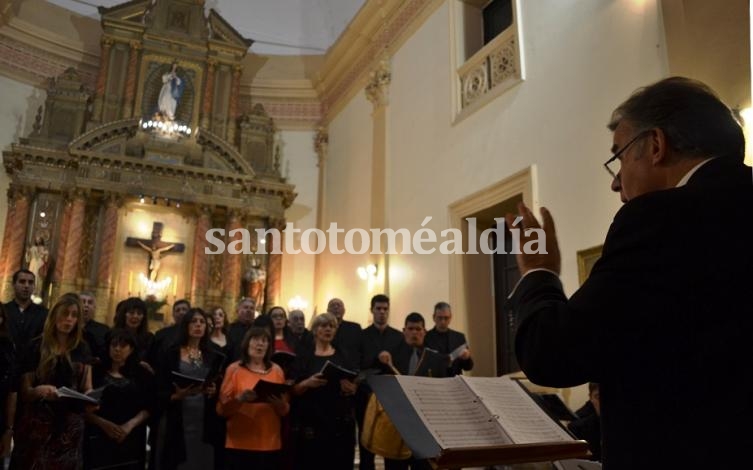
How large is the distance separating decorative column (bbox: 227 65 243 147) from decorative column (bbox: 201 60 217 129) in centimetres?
45

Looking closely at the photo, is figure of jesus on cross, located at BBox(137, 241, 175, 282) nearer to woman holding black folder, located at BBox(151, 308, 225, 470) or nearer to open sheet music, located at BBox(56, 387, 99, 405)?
woman holding black folder, located at BBox(151, 308, 225, 470)

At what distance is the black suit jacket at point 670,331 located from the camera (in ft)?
3.55

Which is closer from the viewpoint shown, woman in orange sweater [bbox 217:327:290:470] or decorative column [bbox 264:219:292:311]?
woman in orange sweater [bbox 217:327:290:470]

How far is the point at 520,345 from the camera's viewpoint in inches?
50.3

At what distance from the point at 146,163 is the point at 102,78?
7.84ft

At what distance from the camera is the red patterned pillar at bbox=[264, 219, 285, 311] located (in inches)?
517

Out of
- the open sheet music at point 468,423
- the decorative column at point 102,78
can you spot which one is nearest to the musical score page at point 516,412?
the open sheet music at point 468,423

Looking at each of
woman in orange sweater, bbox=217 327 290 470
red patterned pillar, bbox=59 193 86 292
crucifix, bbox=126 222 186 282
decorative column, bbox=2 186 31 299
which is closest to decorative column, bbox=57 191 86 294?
red patterned pillar, bbox=59 193 86 292

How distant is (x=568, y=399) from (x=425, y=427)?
190 inches

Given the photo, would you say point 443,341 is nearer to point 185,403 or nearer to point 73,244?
point 185,403

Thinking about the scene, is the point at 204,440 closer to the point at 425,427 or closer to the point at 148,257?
the point at 425,427

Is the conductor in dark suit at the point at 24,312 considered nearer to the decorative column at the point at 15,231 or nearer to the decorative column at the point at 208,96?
the decorative column at the point at 15,231

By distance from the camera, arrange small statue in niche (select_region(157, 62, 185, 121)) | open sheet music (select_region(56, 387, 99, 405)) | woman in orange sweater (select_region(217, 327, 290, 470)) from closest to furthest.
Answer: open sheet music (select_region(56, 387, 99, 405)), woman in orange sweater (select_region(217, 327, 290, 470)), small statue in niche (select_region(157, 62, 185, 121))

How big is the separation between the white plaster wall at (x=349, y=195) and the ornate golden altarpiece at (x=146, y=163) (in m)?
1.08
